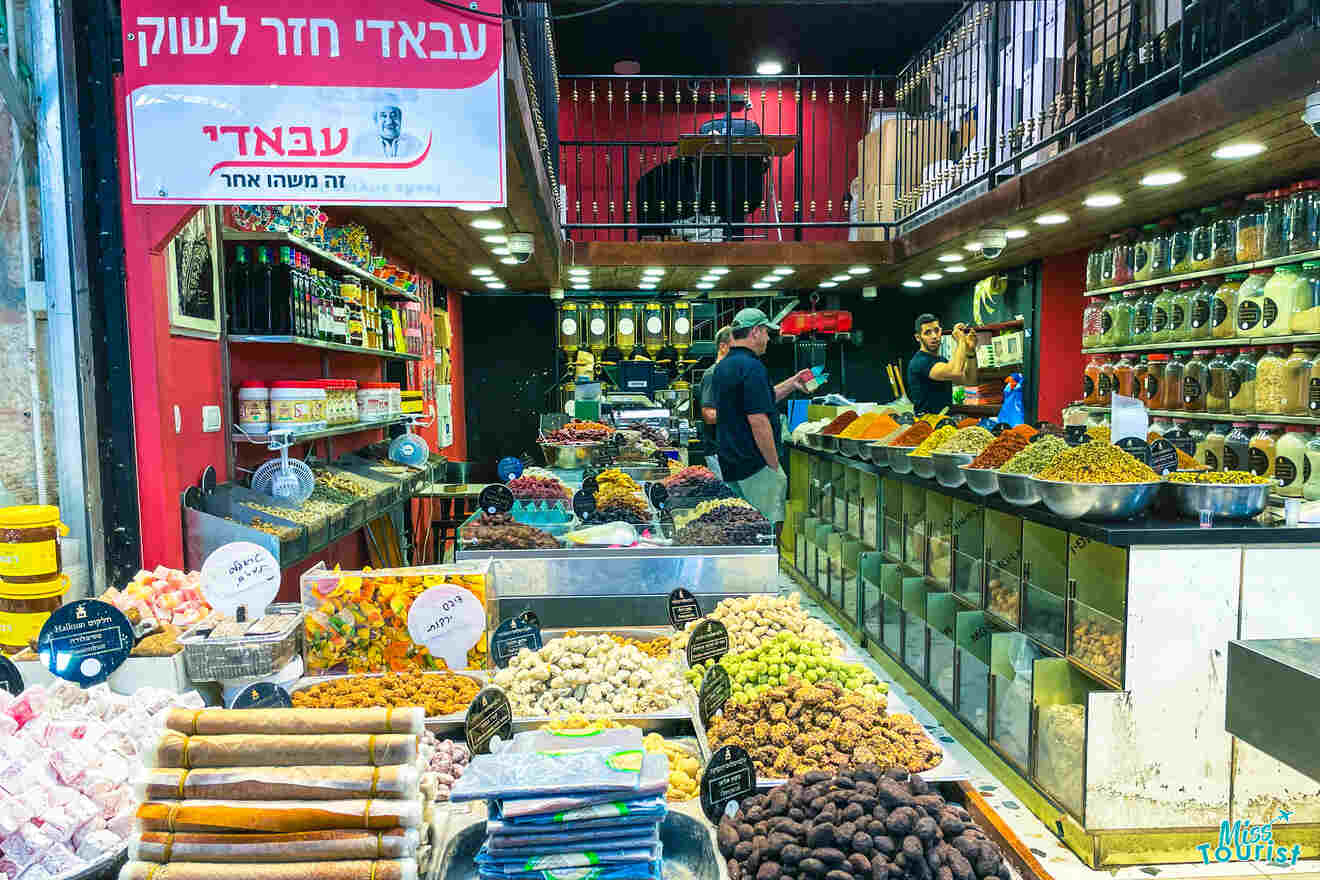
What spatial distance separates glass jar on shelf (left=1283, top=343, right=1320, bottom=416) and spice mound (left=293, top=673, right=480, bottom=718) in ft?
15.4

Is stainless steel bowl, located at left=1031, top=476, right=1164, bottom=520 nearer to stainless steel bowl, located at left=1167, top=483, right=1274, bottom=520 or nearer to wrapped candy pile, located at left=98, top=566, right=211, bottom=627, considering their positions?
stainless steel bowl, located at left=1167, top=483, right=1274, bottom=520

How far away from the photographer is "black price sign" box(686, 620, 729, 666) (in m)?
2.30

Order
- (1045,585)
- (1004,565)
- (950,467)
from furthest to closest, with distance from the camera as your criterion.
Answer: (950,467) < (1004,565) < (1045,585)

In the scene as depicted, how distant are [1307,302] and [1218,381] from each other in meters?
0.84

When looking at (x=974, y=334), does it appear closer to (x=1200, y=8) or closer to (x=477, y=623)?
(x=1200, y=8)

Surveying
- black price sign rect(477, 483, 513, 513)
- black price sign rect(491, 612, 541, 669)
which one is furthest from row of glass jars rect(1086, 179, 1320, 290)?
black price sign rect(491, 612, 541, 669)

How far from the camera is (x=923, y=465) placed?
174 inches

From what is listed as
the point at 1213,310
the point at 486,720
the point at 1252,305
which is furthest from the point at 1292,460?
the point at 486,720

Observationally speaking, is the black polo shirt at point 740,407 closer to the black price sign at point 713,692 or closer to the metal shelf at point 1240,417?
the metal shelf at point 1240,417

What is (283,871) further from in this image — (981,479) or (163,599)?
(981,479)

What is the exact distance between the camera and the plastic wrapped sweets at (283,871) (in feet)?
4.32

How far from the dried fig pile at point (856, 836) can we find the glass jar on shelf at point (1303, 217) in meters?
4.44

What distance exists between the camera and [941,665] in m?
4.27

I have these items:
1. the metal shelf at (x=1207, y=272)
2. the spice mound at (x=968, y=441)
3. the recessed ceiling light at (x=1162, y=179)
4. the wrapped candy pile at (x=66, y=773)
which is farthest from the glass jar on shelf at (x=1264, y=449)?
the wrapped candy pile at (x=66, y=773)
